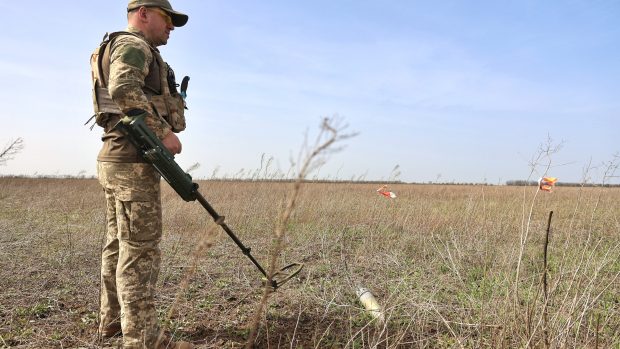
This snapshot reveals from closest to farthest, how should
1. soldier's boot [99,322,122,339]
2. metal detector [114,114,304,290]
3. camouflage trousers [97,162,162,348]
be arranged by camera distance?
metal detector [114,114,304,290] < camouflage trousers [97,162,162,348] < soldier's boot [99,322,122,339]

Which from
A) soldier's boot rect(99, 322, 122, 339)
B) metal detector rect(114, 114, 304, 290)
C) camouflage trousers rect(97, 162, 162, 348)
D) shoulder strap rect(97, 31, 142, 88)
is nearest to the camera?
metal detector rect(114, 114, 304, 290)

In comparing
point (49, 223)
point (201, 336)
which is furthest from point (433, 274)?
point (49, 223)

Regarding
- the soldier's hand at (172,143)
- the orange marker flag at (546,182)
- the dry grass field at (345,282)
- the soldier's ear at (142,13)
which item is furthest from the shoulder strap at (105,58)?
the orange marker flag at (546,182)

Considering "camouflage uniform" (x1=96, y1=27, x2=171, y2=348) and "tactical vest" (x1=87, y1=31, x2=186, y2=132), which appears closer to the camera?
"camouflage uniform" (x1=96, y1=27, x2=171, y2=348)

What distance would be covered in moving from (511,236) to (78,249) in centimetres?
511

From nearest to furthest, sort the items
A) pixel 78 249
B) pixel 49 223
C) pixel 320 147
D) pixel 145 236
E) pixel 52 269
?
pixel 320 147 < pixel 145 236 < pixel 52 269 < pixel 78 249 < pixel 49 223

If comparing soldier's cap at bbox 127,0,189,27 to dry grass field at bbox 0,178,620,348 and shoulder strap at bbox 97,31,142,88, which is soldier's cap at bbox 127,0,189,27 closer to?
shoulder strap at bbox 97,31,142,88

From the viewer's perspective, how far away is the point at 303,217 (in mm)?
6488

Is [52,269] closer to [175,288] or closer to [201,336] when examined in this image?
[175,288]

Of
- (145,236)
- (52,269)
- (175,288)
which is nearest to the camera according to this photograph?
(145,236)

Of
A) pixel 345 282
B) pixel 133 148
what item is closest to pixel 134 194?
pixel 133 148

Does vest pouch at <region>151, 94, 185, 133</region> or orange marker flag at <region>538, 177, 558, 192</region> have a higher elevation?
vest pouch at <region>151, 94, 185, 133</region>

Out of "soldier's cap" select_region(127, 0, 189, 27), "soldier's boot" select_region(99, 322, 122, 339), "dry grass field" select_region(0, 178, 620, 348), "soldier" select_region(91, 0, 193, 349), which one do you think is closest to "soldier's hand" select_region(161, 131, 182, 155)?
"soldier" select_region(91, 0, 193, 349)

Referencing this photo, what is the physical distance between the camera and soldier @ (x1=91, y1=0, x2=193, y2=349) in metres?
2.12
